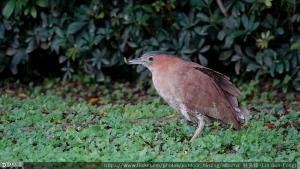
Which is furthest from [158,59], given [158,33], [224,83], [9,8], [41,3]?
[9,8]

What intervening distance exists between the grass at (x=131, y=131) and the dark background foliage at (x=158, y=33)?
56 centimetres

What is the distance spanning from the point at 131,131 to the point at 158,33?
3.63 m

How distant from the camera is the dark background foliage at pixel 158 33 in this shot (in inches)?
424

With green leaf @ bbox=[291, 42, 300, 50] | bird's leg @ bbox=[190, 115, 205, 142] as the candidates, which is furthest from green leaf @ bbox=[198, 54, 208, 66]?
bird's leg @ bbox=[190, 115, 205, 142]

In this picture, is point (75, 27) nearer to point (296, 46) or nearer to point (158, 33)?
point (158, 33)

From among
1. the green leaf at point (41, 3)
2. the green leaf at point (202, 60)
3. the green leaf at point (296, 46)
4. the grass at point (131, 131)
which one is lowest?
the grass at point (131, 131)

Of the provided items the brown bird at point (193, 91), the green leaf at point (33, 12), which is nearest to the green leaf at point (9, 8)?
the green leaf at point (33, 12)

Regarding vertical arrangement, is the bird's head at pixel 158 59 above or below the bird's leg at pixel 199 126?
above

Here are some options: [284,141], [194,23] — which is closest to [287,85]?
[194,23]

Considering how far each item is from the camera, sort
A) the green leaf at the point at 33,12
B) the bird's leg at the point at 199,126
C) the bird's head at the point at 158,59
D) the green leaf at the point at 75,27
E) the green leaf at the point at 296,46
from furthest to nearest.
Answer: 1. the green leaf at the point at 75,27
2. the green leaf at the point at 33,12
3. the green leaf at the point at 296,46
4. the bird's head at the point at 158,59
5. the bird's leg at the point at 199,126

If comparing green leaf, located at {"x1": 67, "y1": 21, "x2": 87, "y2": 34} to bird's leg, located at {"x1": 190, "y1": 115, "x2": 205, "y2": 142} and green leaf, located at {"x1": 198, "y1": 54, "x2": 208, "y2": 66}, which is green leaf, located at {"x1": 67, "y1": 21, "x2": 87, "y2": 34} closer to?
green leaf, located at {"x1": 198, "y1": 54, "x2": 208, "y2": 66}

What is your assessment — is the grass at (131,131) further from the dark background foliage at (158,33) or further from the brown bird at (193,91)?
the dark background foliage at (158,33)

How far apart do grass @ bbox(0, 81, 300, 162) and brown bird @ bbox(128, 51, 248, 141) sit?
212 millimetres

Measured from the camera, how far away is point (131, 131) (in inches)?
307
